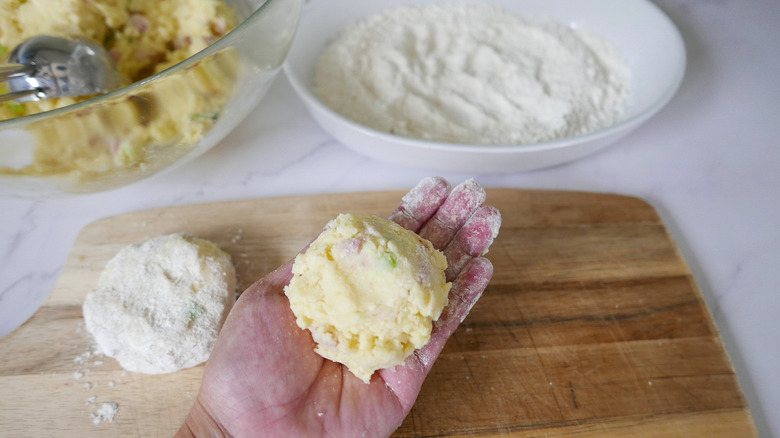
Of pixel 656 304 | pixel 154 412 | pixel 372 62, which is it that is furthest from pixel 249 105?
pixel 656 304

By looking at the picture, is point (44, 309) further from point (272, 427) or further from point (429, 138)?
point (429, 138)

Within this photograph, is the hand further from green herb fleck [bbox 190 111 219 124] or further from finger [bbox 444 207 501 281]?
green herb fleck [bbox 190 111 219 124]

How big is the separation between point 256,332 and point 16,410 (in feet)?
2.16

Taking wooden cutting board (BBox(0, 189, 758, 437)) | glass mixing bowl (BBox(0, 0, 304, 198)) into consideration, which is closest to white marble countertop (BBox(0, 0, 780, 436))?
wooden cutting board (BBox(0, 189, 758, 437))

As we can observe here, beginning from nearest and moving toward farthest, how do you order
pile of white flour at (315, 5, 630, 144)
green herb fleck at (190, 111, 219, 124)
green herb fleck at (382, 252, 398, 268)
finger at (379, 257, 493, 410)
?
green herb fleck at (382, 252, 398, 268) → finger at (379, 257, 493, 410) → green herb fleck at (190, 111, 219, 124) → pile of white flour at (315, 5, 630, 144)

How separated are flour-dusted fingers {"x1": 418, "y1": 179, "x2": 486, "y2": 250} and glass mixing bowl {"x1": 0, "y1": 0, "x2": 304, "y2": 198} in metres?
0.65

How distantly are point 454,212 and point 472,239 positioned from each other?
8 cm

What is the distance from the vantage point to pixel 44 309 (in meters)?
1.42

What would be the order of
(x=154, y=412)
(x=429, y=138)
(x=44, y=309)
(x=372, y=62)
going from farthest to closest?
(x=372, y=62), (x=429, y=138), (x=44, y=309), (x=154, y=412)

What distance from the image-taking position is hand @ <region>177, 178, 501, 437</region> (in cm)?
109

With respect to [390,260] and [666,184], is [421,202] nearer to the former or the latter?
[390,260]

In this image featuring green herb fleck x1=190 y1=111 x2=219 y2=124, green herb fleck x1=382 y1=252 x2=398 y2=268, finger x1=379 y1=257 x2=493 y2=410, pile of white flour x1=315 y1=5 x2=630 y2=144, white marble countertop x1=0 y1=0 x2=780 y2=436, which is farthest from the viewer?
pile of white flour x1=315 y1=5 x2=630 y2=144

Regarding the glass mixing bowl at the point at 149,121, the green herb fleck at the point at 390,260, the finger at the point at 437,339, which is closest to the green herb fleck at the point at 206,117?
the glass mixing bowl at the point at 149,121

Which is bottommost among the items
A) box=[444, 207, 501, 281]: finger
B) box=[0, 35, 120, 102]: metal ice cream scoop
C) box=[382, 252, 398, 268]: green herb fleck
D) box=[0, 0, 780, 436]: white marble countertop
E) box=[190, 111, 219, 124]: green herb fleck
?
box=[0, 0, 780, 436]: white marble countertop
